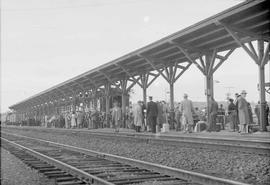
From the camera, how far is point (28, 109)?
6350 centimetres

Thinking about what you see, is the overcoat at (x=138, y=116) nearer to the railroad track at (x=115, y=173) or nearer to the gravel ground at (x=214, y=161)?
the gravel ground at (x=214, y=161)

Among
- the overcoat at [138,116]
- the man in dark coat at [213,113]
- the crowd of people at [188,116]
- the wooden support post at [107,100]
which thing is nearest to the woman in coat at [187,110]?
the crowd of people at [188,116]

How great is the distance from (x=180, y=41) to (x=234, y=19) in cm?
335

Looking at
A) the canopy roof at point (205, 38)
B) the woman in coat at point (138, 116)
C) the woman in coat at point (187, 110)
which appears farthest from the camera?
the woman in coat at point (138, 116)

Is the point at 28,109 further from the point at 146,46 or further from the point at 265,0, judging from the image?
the point at 265,0

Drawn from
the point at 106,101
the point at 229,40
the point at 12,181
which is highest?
the point at 229,40

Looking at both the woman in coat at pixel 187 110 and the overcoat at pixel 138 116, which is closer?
the woman in coat at pixel 187 110

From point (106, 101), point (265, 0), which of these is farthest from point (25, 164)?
point (106, 101)

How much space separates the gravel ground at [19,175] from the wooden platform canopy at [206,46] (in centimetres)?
808

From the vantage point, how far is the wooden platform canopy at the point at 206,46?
43.7 ft

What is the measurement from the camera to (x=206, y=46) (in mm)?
17078

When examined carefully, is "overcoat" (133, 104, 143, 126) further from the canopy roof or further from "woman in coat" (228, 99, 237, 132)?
"woman in coat" (228, 99, 237, 132)

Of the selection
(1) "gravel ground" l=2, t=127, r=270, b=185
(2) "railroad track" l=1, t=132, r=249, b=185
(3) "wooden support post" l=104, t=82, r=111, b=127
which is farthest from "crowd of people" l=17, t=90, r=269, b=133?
→ (2) "railroad track" l=1, t=132, r=249, b=185

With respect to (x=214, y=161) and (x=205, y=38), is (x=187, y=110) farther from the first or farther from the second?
(x=214, y=161)
